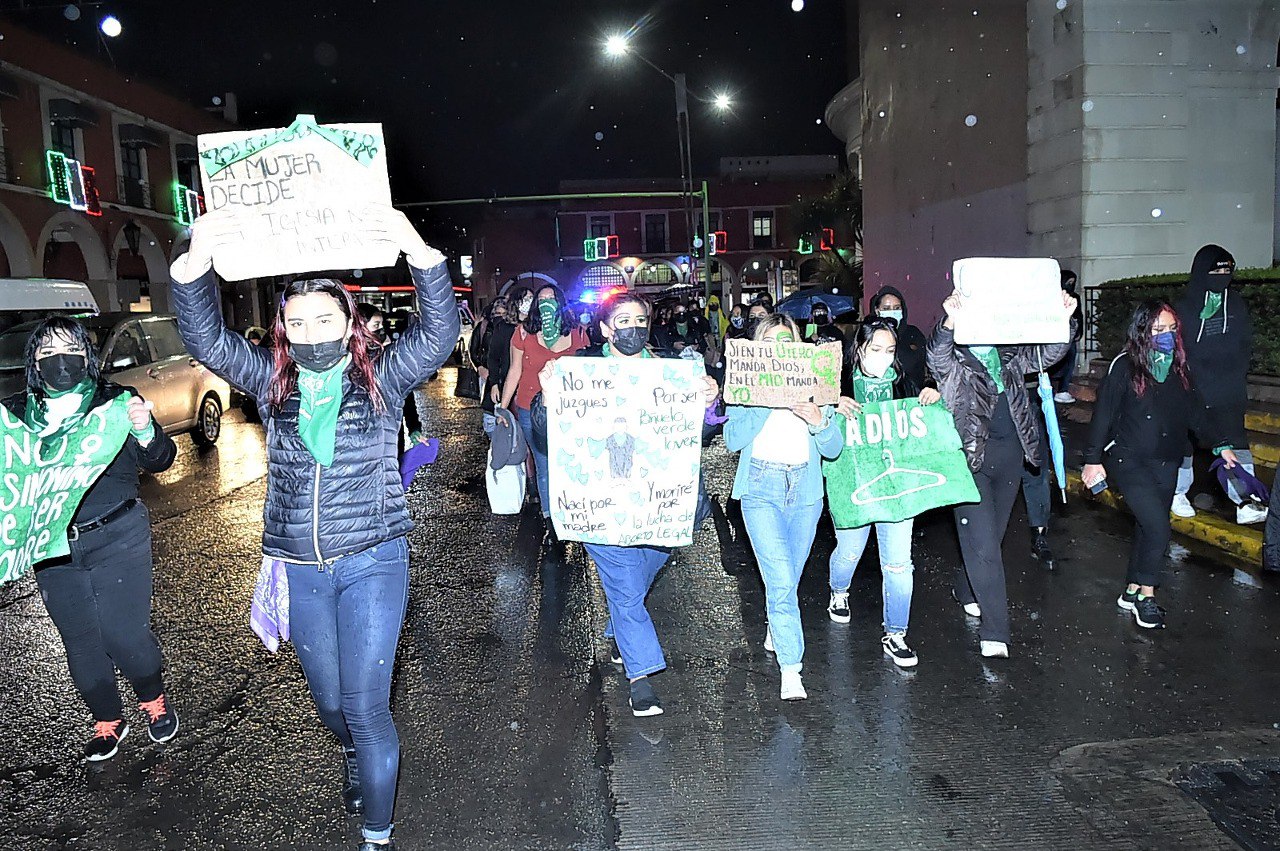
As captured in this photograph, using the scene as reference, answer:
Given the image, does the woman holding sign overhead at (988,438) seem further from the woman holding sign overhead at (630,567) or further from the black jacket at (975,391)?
the woman holding sign overhead at (630,567)

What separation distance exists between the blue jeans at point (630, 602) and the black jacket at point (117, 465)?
198 centimetres

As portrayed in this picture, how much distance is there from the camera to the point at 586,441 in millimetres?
4484

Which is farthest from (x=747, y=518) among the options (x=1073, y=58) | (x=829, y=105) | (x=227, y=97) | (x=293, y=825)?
(x=227, y=97)

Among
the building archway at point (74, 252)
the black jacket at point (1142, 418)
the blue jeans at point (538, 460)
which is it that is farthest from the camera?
the building archway at point (74, 252)

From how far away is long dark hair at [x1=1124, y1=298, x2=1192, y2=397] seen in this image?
535cm

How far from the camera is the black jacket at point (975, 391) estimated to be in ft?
16.6

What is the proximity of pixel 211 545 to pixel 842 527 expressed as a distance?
5698mm

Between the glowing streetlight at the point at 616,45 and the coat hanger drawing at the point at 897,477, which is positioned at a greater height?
the glowing streetlight at the point at 616,45

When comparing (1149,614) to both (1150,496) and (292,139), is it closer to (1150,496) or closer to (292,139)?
(1150,496)

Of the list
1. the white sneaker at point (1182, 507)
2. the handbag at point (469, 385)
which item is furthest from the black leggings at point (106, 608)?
the white sneaker at point (1182, 507)

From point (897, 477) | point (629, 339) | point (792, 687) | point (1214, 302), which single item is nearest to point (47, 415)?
point (629, 339)

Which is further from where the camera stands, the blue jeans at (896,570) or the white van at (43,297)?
the white van at (43,297)

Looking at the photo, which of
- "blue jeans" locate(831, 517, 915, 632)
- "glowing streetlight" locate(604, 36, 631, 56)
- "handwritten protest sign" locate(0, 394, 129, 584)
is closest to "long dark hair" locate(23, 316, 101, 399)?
"handwritten protest sign" locate(0, 394, 129, 584)

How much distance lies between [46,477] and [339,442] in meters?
1.59
